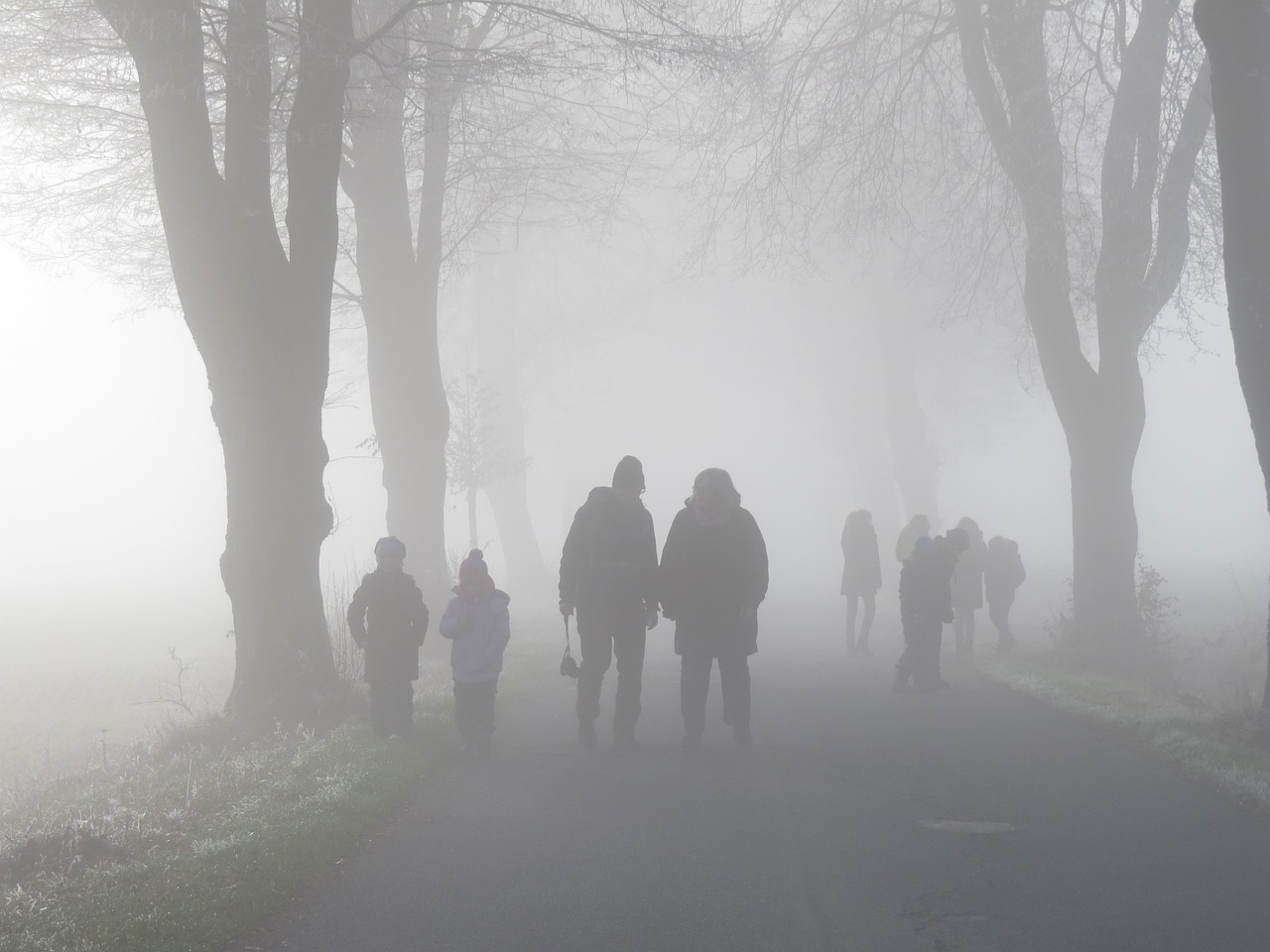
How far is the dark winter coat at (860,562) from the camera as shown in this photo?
1725 centimetres

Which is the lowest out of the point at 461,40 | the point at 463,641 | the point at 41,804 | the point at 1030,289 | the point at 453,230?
the point at 41,804

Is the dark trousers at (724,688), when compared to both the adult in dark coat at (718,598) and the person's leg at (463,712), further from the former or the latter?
the person's leg at (463,712)

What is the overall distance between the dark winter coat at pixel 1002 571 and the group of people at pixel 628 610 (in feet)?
31.8

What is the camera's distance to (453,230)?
716 inches

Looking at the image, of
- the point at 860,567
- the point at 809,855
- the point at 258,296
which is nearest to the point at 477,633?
the point at 258,296

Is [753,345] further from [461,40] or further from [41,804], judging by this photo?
[41,804]

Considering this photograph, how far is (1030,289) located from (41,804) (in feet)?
Result: 40.9

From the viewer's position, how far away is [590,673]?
344 inches

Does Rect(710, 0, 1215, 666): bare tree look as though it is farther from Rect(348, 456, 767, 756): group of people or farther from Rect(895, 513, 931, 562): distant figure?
Rect(348, 456, 767, 756): group of people

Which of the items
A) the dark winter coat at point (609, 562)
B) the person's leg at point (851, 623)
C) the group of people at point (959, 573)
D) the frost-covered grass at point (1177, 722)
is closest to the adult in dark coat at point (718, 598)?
the dark winter coat at point (609, 562)

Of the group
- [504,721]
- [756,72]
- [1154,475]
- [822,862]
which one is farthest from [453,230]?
[1154,475]

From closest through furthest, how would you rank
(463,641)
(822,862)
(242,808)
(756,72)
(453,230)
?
(822,862)
(242,808)
(463,641)
(756,72)
(453,230)

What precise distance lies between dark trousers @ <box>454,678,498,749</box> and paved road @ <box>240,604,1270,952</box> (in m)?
0.29

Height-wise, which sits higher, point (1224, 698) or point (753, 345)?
point (753, 345)
